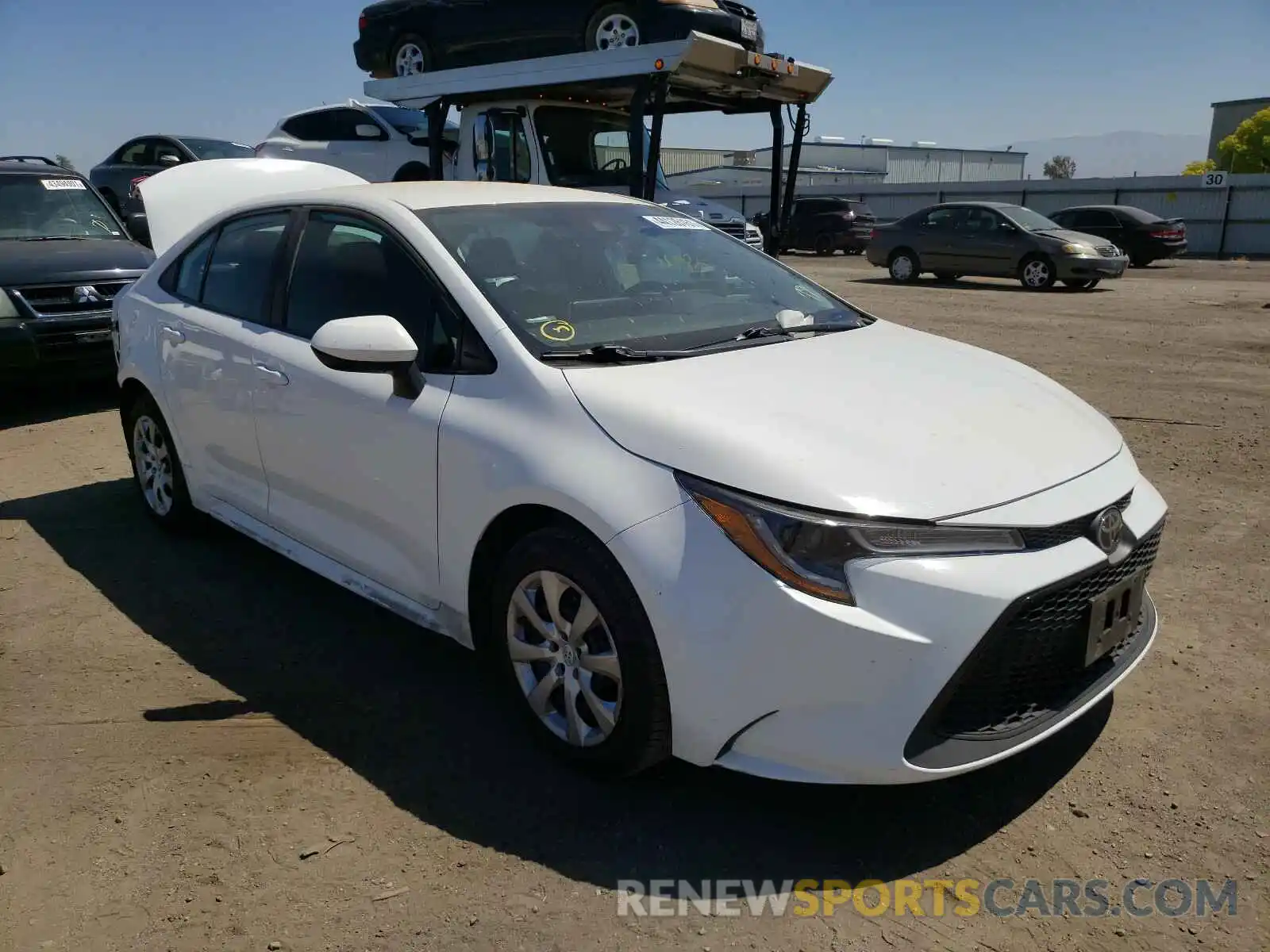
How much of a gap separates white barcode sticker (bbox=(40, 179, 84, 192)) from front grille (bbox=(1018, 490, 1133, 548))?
29.8 ft

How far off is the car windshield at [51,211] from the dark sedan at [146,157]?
5.92 m

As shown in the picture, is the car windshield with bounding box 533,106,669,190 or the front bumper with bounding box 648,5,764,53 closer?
the front bumper with bounding box 648,5,764,53

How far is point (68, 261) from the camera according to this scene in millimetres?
7836

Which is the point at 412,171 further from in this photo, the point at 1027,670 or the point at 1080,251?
the point at 1027,670

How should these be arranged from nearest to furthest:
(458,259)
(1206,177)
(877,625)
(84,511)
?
1. (877,625)
2. (458,259)
3. (84,511)
4. (1206,177)

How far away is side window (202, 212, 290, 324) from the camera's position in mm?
4129

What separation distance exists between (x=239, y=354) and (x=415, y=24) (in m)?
8.84

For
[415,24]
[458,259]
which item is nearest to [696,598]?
[458,259]

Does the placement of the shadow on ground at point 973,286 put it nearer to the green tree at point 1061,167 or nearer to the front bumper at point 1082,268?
the front bumper at point 1082,268

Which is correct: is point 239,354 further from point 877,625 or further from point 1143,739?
point 1143,739

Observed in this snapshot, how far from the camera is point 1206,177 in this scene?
3094 cm

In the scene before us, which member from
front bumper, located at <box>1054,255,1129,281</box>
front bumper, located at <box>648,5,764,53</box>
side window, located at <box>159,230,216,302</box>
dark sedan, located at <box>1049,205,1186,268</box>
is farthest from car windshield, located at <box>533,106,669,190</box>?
dark sedan, located at <box>1049,205,1186,268</box>

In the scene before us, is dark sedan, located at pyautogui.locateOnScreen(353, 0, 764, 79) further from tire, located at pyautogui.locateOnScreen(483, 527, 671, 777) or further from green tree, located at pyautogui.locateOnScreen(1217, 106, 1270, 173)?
green tree, located at pyautogui.locateOnScreen(1217, 106, 1270, 173)

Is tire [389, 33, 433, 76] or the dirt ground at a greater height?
tire [389, 33, 433, 76]
